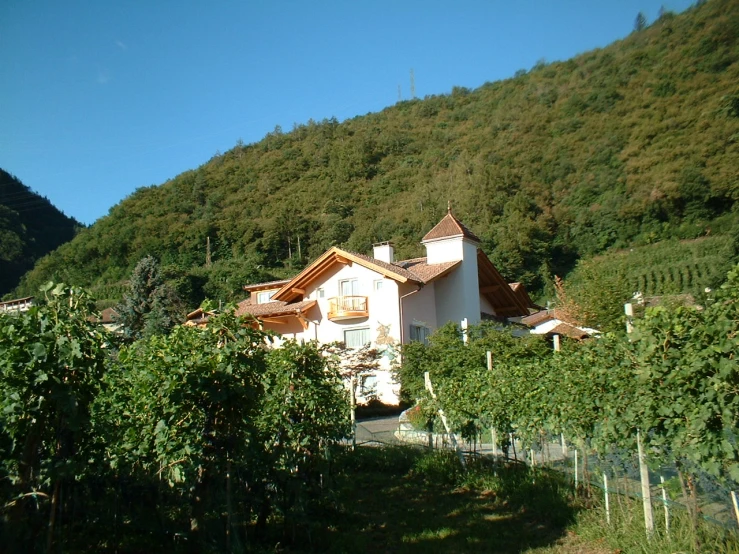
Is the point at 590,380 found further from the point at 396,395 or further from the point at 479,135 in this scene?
the point at 479,135

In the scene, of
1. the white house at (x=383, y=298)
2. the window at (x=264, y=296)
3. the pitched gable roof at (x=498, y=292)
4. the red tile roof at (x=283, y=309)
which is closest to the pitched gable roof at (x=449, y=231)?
the white house at (x=383, y=298)

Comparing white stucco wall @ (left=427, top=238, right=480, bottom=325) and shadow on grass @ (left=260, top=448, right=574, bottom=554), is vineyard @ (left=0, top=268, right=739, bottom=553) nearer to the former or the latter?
shadow on grass @ (left=260, top=448, right=574, bottom=554)

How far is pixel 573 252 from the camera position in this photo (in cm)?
5862

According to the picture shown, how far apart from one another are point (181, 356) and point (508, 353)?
10.8 metres

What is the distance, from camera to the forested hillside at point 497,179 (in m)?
57.1

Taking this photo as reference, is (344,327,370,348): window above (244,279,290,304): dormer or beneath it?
beneath

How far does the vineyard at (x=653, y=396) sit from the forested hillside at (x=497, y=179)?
47495 mm

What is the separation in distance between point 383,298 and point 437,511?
18.3 metres

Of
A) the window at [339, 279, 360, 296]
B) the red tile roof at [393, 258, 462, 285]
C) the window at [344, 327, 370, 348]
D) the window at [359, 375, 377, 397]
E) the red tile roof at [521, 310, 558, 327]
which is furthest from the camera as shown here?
the red tile roof at [521, 310, 558, 327]

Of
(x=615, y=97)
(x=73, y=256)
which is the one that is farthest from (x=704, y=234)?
(x=73, y=256)

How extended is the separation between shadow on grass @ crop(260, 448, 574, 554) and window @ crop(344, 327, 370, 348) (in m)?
16.0

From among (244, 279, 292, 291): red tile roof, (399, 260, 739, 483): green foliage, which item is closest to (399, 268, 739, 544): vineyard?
(399, 260, 739, 483): green foliage

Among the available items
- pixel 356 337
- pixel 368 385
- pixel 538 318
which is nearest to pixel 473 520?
pixel 368 385

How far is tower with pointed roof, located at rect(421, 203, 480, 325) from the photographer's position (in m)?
27.7
